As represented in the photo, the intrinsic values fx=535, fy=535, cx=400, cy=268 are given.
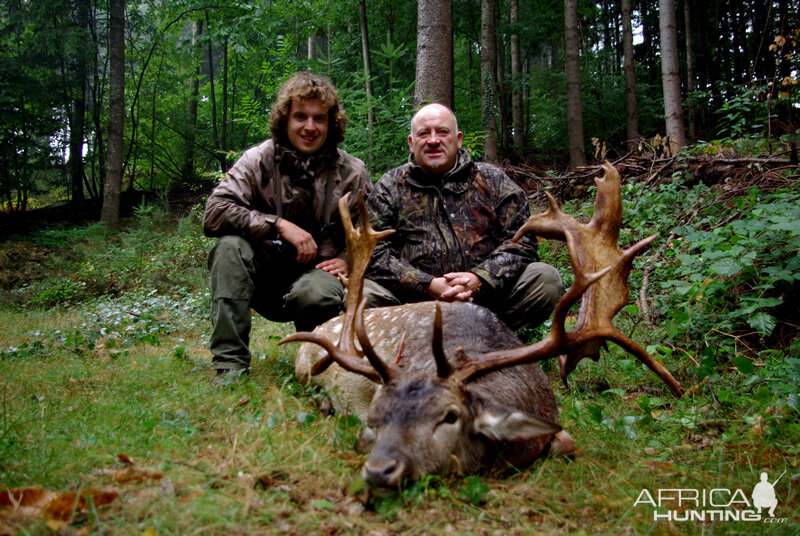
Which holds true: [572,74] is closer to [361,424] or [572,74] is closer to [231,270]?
[231,270]

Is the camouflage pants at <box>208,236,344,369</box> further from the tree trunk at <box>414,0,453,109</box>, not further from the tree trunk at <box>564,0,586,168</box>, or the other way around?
the tree trunk at <box>564,0,586,168</box>

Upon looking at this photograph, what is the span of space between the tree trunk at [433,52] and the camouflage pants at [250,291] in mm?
3317

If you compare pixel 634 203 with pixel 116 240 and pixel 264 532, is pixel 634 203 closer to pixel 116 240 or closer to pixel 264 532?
pixel 264 532

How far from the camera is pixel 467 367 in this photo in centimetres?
279

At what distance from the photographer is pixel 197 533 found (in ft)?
6.11

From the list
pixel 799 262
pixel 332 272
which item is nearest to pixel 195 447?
pixel 332 272

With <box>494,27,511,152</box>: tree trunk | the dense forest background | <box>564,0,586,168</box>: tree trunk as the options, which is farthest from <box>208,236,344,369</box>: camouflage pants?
<box>494,27,511,152</box>: tree trunk

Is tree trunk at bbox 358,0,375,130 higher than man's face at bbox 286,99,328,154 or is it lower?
higher

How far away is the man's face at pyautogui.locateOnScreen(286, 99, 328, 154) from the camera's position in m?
4.61

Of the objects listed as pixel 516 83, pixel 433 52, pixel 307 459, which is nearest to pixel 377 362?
pixel 307 459

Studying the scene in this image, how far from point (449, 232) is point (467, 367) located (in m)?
1.84

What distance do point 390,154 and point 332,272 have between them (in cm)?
356

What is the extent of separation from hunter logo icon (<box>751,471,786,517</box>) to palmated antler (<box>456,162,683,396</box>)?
0.54m

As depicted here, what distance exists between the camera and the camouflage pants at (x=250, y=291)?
419 cm
